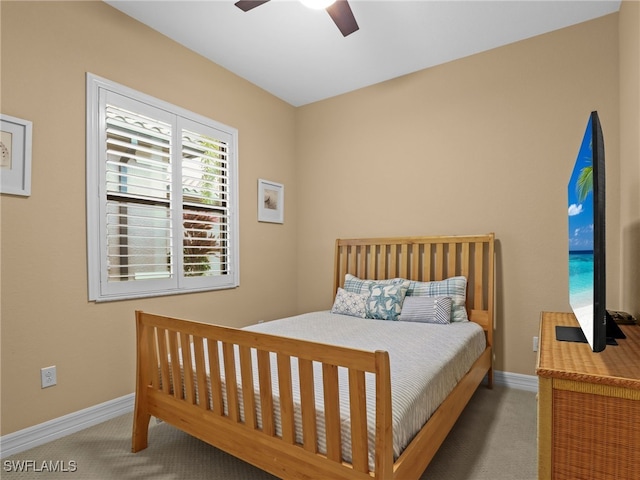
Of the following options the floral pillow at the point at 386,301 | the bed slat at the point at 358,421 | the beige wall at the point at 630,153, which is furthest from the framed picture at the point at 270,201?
the beige wall at the point at 630,153

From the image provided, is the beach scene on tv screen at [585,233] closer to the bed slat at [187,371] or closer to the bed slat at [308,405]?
the bed slat at [308,405]

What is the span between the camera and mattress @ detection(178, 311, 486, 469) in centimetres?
132

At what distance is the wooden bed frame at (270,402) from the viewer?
119cm

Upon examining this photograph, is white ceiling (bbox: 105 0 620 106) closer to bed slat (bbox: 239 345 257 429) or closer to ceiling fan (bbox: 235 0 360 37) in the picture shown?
ceiling fan (bbox: 235 0 360 37)

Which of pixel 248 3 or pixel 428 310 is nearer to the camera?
pixel 248 3

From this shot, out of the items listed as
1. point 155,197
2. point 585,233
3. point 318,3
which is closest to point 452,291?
point 585,233

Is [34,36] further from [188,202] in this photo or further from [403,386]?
[403,386]

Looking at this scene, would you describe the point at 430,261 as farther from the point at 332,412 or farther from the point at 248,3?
the point at 248,3

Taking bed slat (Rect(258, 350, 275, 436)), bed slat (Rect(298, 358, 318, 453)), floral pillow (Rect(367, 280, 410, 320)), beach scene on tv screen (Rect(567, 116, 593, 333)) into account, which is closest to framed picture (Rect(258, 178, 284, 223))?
floral pillow (Rect(367, 280, 410, 320))

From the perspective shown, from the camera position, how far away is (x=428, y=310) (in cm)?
270

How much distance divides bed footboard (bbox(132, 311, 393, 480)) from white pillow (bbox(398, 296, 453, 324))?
1.42 meters

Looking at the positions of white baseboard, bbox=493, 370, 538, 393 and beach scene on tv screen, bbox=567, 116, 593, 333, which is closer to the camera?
beach scene on tv screen, bbox=567, 116, 593, 333

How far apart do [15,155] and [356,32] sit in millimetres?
2363

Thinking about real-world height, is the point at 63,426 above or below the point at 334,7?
below
